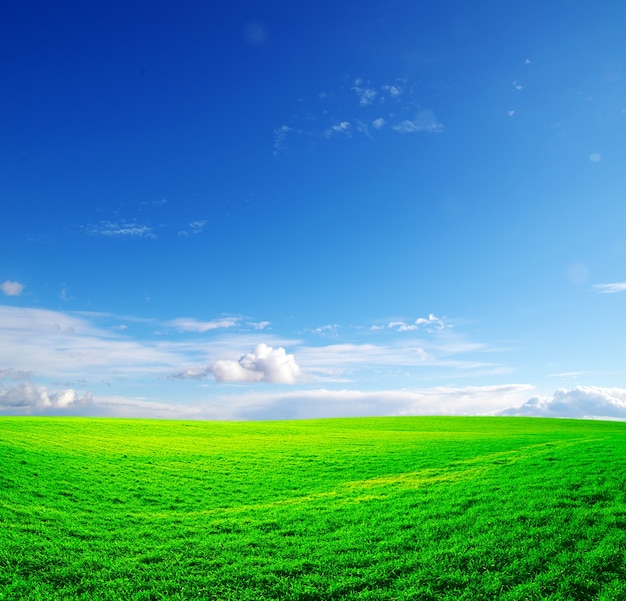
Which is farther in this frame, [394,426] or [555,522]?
[394,426]

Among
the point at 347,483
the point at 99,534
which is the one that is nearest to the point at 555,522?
the point at 347,483

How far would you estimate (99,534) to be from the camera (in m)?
17.2

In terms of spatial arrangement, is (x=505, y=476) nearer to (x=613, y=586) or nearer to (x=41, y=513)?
(x=613, y=586)

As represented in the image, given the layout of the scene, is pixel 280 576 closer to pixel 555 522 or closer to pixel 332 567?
pixel 332 567

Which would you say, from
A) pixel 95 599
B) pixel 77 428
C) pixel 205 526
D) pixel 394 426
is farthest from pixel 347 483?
pixel 394 426

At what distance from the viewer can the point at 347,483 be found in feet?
81.8

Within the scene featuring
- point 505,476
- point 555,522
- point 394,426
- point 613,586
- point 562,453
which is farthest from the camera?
point 394,426

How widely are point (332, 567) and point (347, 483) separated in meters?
11.9

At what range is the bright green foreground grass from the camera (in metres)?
12.4

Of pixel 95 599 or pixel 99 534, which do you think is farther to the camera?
pixel 99 534

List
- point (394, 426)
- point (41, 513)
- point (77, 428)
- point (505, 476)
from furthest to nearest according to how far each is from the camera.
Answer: point (394, 426), point (77, 428), point (505, 476), point (41, 513)

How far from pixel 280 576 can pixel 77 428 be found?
4208cm

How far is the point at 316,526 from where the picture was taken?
16.9m

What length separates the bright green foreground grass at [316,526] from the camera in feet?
40.7
